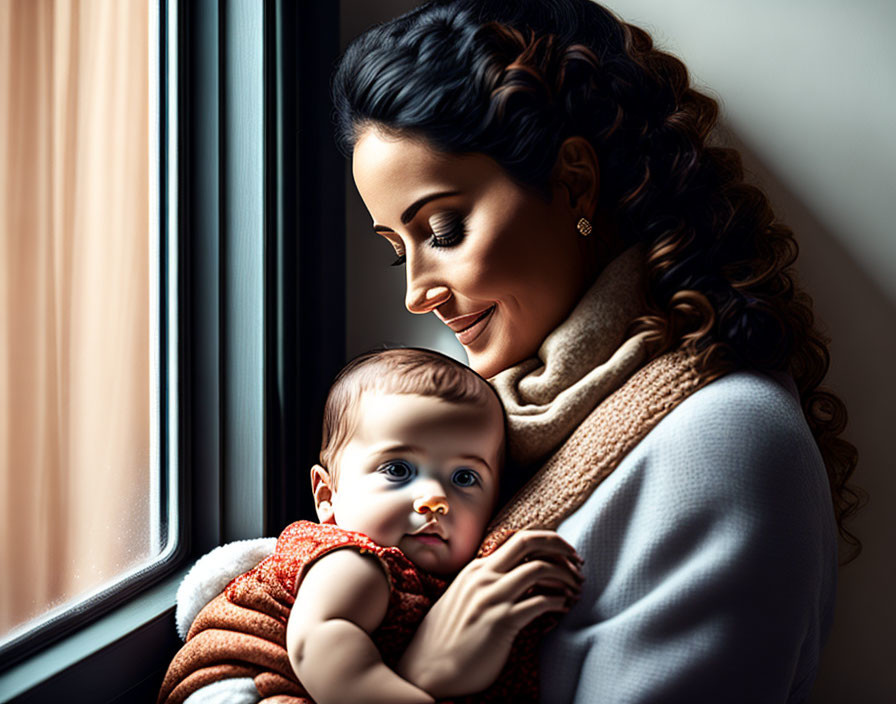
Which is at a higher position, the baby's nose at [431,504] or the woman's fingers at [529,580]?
the baby's nose at [431,504]

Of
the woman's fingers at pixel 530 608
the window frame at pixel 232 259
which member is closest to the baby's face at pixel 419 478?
the woman's fingers at pixel 530 608

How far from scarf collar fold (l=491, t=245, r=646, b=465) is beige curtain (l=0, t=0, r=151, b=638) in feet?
1.76

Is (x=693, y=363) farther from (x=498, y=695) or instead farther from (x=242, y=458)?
(x=242, y=458)

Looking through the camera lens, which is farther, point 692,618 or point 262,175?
point 262,175

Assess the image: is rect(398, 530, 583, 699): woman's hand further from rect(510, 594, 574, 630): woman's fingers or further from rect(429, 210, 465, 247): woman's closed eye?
rect(429, 210, 465, 247): woman's closed eye

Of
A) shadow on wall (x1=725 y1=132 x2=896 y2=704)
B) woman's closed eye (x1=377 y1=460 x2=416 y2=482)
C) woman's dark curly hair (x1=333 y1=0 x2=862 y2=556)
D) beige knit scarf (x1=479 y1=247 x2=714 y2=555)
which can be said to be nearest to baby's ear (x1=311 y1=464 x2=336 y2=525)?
woman's closed eye (x1=377 y1=460 x2=416 y2=482)

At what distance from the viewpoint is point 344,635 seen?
2.62ft

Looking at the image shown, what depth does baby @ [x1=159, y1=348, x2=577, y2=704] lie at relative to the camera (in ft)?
2.66

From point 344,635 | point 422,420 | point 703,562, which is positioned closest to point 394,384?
point 422,420

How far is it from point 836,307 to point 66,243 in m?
1.09

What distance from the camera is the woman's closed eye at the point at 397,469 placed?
0.91m

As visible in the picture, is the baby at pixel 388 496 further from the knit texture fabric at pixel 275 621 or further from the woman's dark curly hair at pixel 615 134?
the woman's dark curly hair at pixel 615 134

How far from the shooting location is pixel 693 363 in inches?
37.7

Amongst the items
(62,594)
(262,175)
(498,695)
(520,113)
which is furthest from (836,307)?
(62,594)
